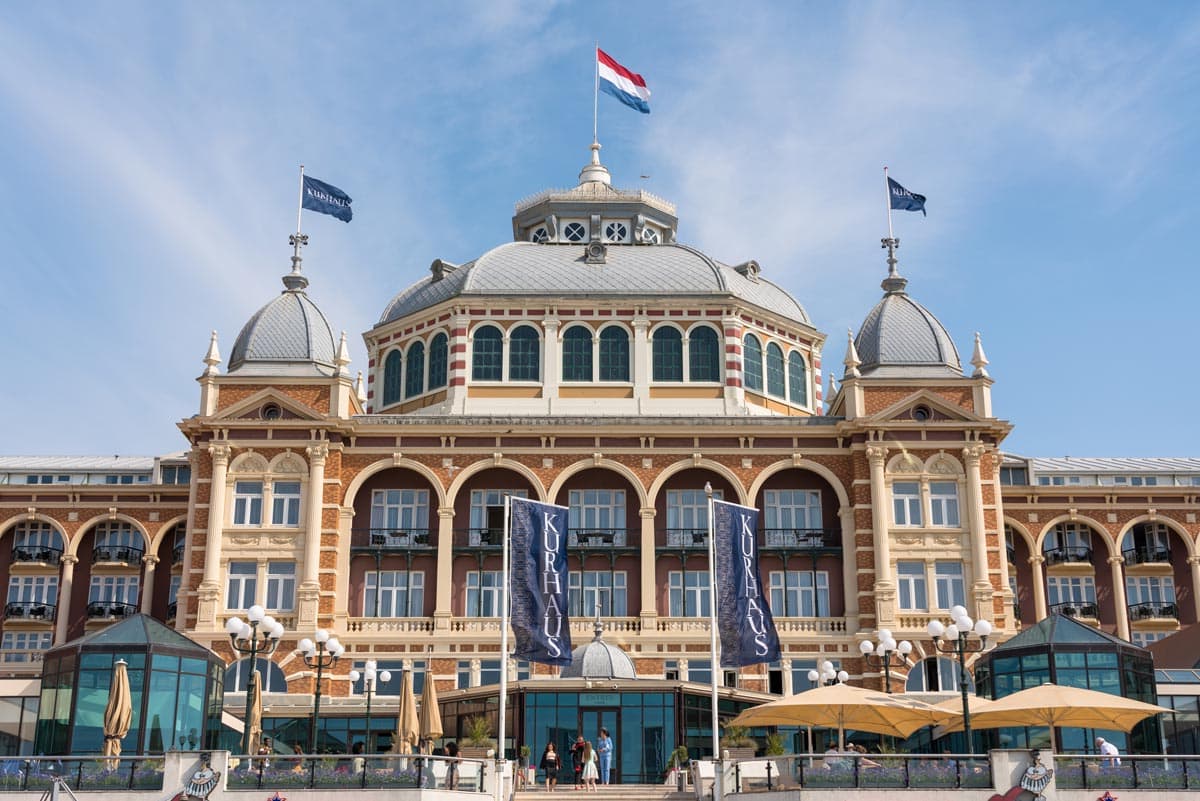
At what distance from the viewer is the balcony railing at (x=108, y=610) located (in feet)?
236

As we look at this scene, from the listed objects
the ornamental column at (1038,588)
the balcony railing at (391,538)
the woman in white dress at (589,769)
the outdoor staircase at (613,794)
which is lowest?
the outdoor staircase at (613,794)

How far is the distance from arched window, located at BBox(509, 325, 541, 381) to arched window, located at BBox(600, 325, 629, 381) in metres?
3.05

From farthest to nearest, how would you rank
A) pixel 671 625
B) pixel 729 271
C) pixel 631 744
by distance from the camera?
pixel 729 271, pixel 671 625, pixel 631 744

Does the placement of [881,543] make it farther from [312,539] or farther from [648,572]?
[312,539]

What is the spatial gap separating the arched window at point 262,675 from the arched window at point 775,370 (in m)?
A: 26.6

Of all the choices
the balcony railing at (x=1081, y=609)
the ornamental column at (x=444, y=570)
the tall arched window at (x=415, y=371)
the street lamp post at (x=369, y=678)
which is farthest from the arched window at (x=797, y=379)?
the street lamp post at (x=369, y=678)

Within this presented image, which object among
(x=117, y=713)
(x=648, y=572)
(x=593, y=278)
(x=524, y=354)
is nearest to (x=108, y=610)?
(x=524, y=354)

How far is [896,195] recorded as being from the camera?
70938 mm

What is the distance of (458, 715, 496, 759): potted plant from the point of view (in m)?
Result: 50.5

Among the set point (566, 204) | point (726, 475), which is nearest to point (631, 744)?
point (726, 475)

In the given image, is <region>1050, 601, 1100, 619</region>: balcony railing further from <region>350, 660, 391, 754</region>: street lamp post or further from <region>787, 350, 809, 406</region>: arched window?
<region>350, 660, 391, 754</region>: street lamp post

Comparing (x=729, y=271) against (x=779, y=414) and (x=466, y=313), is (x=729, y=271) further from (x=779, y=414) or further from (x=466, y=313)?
(x=466, y=313)

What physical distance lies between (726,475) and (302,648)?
954 inches

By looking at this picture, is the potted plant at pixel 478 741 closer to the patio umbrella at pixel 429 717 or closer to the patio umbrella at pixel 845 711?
the patio umbrella at pixel 429 717
